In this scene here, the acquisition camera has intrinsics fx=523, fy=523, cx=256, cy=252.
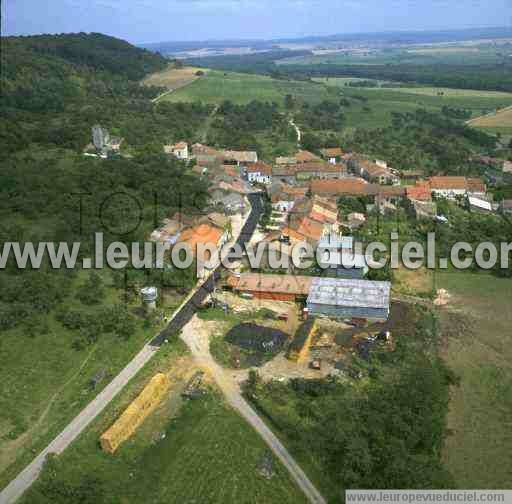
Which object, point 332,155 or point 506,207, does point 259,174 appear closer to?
point 332,155

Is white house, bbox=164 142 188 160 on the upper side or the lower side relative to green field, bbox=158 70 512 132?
lower

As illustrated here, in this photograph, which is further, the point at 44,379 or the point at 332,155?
the point at 332,155

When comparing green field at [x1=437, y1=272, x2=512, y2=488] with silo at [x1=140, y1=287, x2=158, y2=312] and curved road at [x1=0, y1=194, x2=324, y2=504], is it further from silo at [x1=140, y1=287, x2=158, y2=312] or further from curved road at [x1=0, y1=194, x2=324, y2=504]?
silo at [x1=140, y1=287, x2=158, y2=312]

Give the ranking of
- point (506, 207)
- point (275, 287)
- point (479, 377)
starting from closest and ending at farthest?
point (479, 377) → point (275, 287) → point (506, 207)

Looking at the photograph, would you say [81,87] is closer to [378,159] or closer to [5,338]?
[378,159]

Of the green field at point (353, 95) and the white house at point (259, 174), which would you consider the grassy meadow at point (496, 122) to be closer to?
the green field at point (353, 95)

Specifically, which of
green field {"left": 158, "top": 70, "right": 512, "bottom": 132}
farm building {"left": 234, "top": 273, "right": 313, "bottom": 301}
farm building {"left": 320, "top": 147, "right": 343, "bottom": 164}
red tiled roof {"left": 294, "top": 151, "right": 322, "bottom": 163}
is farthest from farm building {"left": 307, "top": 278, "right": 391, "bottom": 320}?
green field {"left": 158, "top": 70, "right": 512, "bottom": 132}

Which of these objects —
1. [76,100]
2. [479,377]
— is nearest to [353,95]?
[76,100]
